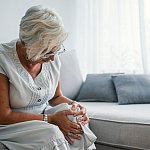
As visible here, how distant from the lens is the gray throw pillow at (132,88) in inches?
82.0

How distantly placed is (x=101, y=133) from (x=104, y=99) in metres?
0.66

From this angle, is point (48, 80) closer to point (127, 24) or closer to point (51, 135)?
point (51, 135)

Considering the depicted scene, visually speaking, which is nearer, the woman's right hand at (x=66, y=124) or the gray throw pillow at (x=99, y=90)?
the woman's right hand at (x=66, y=124)

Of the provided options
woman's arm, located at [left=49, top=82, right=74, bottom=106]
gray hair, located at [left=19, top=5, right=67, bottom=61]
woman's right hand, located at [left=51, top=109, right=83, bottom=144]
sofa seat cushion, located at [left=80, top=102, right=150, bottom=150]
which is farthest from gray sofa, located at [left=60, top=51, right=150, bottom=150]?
gray hair, located at [left=19, top=5, right=67, bottom=61]

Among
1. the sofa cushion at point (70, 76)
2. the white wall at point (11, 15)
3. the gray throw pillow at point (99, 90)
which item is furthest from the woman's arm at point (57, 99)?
the white wall at point (11, 15)

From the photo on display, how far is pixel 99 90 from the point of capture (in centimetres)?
228

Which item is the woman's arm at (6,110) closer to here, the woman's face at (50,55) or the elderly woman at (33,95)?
the elderly woman at (33,95)

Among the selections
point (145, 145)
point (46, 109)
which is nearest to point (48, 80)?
point (46, 109)

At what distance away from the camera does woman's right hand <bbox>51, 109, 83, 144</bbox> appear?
1.29m

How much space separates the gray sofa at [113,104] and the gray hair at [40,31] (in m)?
0.61

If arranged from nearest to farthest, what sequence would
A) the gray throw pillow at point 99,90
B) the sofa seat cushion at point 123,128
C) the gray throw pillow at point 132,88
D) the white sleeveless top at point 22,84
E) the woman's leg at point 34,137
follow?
the woman's leg at point 34,137, the white sleeveless top at point 22,84, the sofa seat cushion at point 123,128, the gray throw pillow at point 132,88, the gray throw pillow at point 99,90

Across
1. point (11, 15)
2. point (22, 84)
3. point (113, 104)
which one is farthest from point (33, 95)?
point (11, 15)

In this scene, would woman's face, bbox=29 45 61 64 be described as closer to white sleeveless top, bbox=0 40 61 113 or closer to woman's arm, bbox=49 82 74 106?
white sleeveless top, bbox=0 40 61 113

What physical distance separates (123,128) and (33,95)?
55 centimetres
